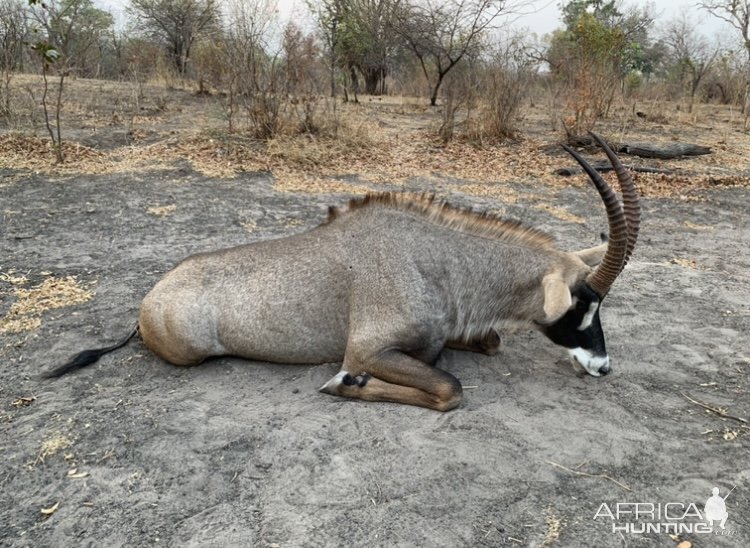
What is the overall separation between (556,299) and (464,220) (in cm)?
131

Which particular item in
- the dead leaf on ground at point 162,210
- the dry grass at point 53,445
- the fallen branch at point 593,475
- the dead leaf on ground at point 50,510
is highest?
the dead leaf on ground at point 162,210

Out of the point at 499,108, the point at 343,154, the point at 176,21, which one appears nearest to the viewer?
the point at 343,154

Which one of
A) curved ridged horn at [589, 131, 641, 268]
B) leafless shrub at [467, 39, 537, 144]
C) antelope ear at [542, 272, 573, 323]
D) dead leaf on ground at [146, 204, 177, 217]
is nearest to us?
antelope ear at [542, 272, 573, 323]

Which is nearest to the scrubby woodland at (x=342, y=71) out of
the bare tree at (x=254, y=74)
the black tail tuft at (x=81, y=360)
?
the bare tree at (x=254, y=74)

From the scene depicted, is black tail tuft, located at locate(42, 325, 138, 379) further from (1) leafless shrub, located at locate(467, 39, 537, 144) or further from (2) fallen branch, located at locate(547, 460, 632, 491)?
(1) leafless shrub, located at locate(467, 39, 537, 144)

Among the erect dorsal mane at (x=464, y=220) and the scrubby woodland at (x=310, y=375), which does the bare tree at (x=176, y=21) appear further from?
the erect dorsal mane at (x=464, y=220)

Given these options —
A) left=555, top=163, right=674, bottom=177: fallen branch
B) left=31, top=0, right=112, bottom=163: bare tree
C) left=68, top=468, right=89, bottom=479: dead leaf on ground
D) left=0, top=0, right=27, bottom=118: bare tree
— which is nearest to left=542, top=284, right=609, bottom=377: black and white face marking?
left=68, top=468, right=89, bottom=479: dead leaf on ground

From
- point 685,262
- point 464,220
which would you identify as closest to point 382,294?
point 464,220

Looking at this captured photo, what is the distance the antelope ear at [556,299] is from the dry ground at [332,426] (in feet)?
2.57

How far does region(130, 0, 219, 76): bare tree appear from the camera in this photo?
114ft

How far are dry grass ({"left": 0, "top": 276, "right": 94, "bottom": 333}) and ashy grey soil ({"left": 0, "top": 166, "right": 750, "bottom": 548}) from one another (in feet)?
0.38

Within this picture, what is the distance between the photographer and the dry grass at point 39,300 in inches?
243

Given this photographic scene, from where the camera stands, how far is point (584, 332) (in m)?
5.18

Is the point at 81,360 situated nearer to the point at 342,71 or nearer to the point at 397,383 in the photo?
the point at 397,383
